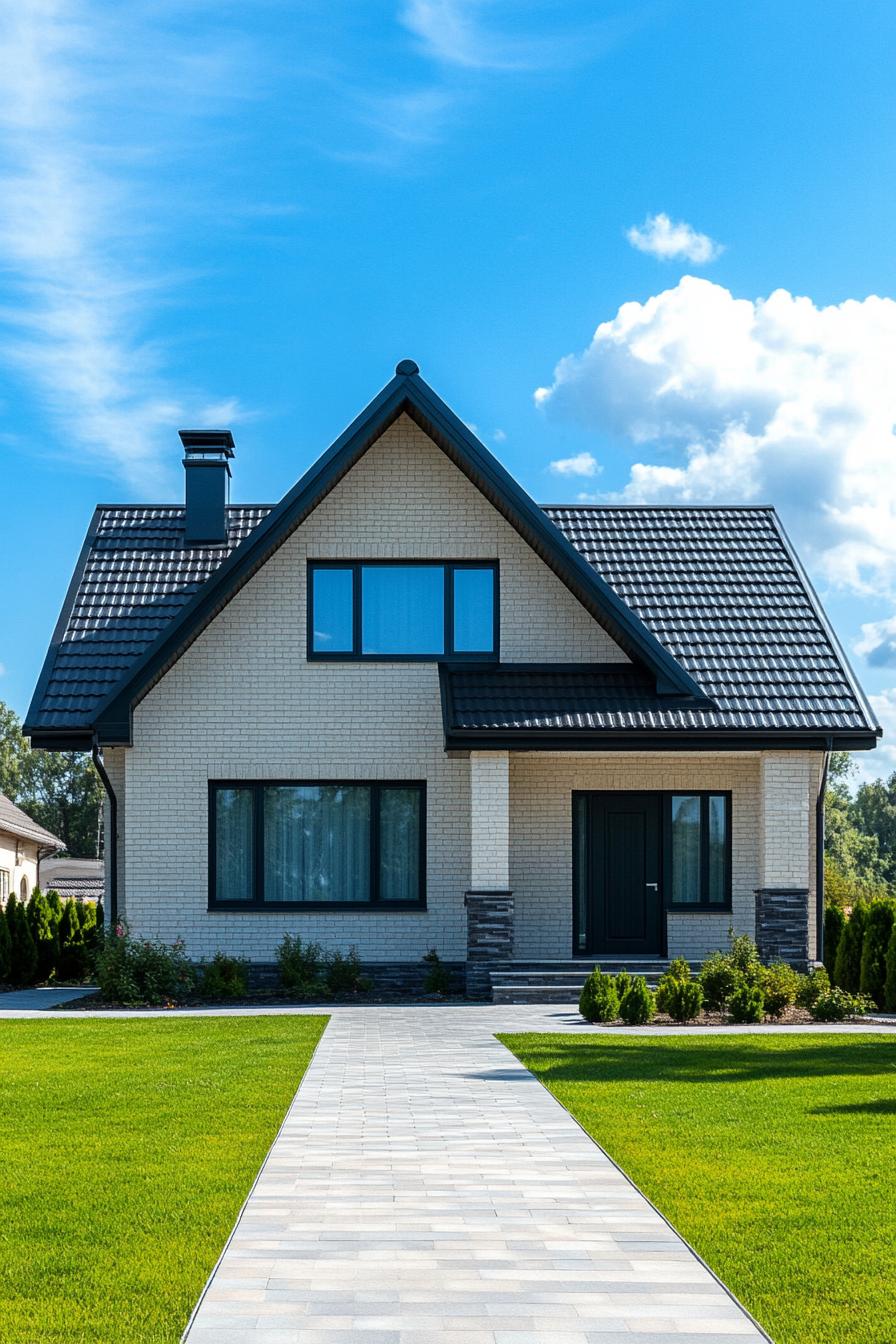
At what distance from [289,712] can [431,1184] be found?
12.6 m

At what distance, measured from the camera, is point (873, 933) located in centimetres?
1925

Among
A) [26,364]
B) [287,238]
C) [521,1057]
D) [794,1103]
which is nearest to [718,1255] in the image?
[794,1103]

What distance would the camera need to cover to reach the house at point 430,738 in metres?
19.2

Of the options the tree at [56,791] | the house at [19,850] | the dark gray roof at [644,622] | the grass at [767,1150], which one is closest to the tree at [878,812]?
the tree at [56,791]

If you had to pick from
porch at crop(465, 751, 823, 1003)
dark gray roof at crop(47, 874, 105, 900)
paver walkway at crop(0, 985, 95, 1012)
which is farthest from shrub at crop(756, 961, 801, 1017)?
dark gray roof at crop(47, 874, 105, 900)

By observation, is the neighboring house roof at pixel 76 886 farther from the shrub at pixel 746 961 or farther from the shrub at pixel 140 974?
the shrub at pixel 746 961

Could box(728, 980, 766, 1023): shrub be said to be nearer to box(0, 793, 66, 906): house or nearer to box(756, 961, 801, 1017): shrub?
box(756, 961, 801, 1017): shrub

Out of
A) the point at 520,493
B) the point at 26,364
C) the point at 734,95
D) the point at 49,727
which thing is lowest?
the point at 49,727

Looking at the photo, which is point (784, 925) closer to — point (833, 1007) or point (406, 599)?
point (833, 1007)

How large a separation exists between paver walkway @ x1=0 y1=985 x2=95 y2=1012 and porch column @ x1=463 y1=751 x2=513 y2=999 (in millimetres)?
5107

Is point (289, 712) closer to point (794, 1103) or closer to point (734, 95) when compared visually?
point (734, 95)

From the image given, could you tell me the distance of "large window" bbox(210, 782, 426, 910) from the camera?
19766mm

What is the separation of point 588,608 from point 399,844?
4055mm

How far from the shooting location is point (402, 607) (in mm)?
20203
